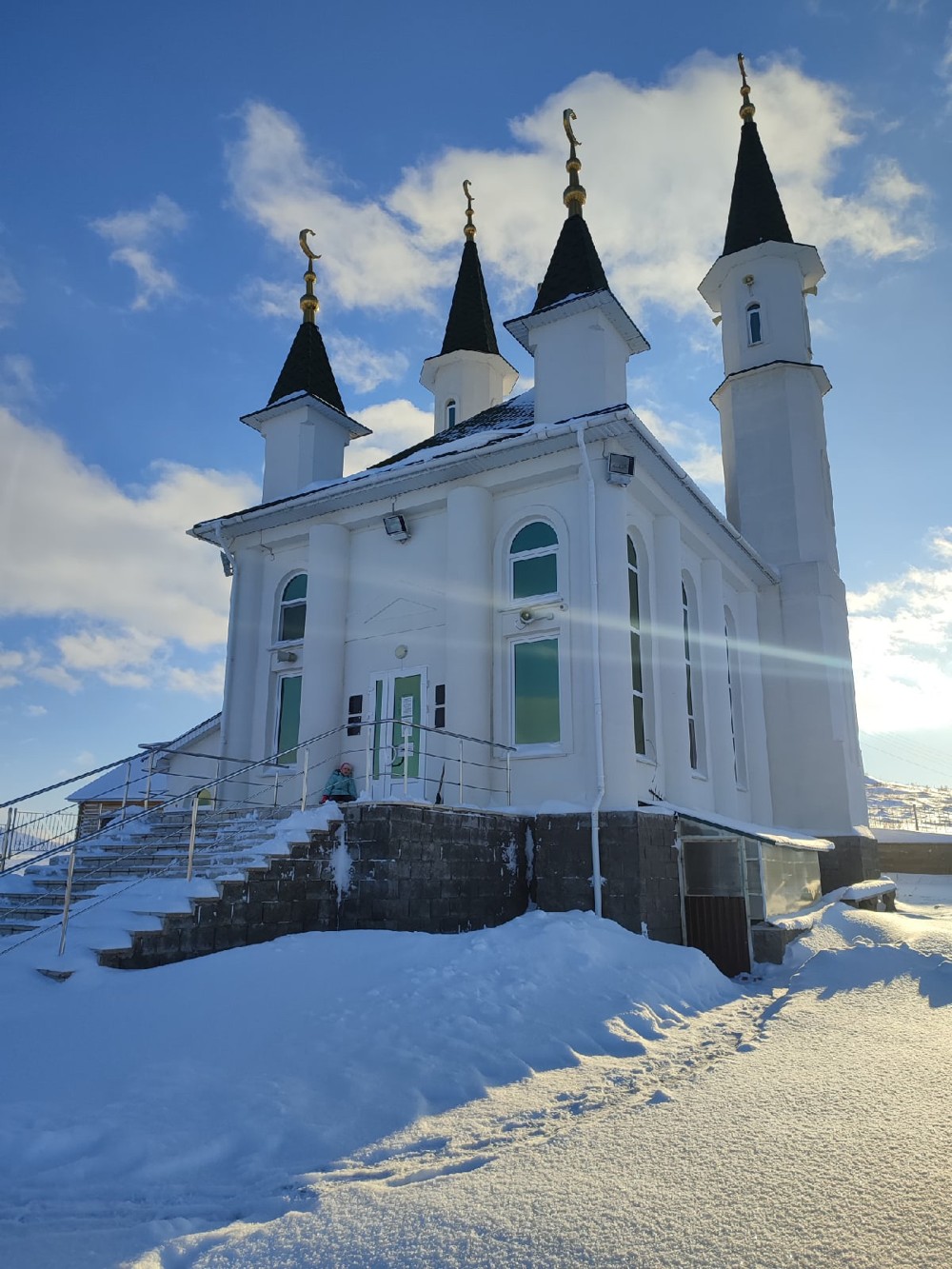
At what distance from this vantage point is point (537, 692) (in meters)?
13.7

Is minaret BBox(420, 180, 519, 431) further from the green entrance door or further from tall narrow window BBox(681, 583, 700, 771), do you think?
the green entrance door

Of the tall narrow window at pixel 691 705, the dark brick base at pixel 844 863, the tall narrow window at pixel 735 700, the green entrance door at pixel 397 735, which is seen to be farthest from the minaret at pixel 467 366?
the dark brick base at pixel 844 863

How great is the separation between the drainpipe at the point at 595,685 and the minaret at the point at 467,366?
422 inches

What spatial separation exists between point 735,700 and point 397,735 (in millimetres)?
8264

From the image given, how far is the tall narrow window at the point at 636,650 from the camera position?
14.2 metres

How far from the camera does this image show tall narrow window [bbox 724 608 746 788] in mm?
19281

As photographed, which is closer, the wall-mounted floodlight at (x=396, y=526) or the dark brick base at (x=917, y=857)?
the wall-mounted floodlight at (x=396, y=526)

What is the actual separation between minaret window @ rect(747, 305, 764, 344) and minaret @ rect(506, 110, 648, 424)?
7050mm

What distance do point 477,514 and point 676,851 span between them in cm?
588

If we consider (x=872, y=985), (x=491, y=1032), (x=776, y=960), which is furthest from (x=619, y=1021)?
(x=776, y=960)

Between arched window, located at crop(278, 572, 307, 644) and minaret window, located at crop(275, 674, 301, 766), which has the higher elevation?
arched window, located at crop(278, 572, 307, 644)

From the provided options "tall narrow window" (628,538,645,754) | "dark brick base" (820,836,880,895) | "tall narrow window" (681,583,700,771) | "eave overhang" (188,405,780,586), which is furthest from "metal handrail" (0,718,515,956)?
"dark brick base" (820,836,880,895)

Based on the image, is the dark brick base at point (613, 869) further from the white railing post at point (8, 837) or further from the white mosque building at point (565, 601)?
the white railing post at point (8, 837)

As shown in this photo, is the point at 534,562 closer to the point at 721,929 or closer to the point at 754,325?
the point at 721,929
